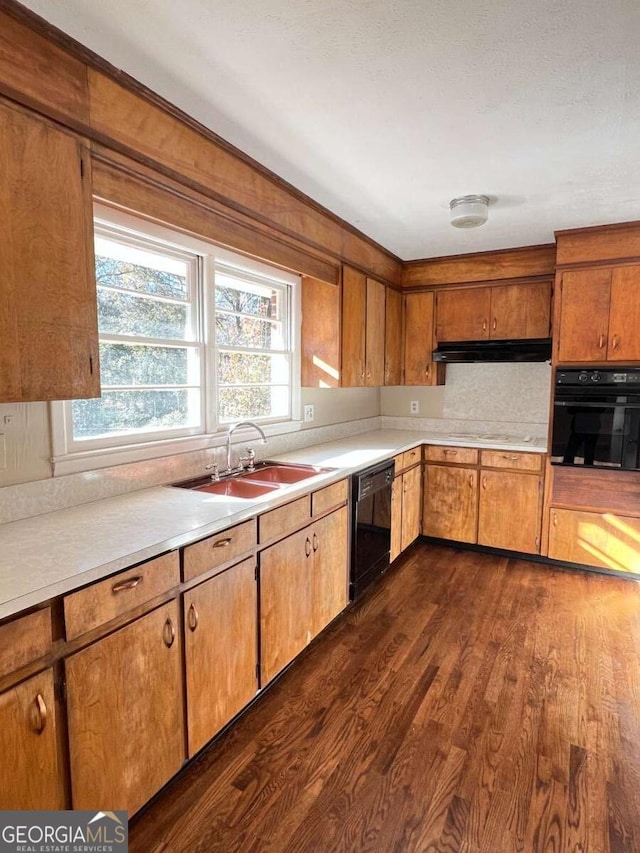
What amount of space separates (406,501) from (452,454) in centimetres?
58

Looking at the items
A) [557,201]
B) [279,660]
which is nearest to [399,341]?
[557,201]

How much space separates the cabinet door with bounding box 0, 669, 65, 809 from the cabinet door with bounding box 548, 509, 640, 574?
340 cm

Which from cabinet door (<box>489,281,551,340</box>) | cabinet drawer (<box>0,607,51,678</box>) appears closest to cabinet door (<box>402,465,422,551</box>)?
cabinet door (<box>489,281,551,340</box>)

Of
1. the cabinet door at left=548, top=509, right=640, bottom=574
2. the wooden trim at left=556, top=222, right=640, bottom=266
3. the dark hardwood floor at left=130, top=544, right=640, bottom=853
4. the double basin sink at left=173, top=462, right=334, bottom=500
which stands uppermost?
the wooden trim at left=556, top=222, right=640, bottom=266

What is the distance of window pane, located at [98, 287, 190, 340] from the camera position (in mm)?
2033

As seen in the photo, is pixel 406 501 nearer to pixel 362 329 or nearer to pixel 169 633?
pixel 362 329

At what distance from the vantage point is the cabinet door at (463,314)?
3.94m

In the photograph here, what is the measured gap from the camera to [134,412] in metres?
2.19

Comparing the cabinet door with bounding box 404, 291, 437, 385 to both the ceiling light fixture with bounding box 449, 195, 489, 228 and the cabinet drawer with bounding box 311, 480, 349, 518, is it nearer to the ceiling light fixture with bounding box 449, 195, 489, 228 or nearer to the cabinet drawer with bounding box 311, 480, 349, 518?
the ceiling light fixture with bounding box 449, 195, 489, 228

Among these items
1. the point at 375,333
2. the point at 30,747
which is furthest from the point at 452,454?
the point at 30,747

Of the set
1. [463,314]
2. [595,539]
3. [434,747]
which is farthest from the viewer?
[463,314]

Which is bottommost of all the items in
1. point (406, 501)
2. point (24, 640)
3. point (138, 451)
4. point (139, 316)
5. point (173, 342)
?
point (406, 501)

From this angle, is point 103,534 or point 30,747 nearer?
point 30,747

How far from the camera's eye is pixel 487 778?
5.67ft
